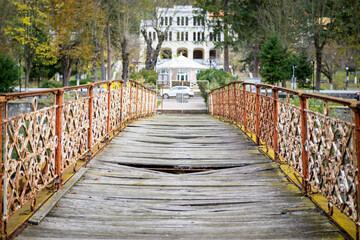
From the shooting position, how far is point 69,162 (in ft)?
17.6

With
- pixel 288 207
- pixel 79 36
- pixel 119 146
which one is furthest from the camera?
pixel 79 36

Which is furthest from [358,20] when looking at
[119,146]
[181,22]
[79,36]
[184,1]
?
[181,22]

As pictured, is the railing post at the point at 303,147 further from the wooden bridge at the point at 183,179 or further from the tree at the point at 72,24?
the tree at the point at 72,24

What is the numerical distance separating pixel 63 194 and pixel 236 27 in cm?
3721

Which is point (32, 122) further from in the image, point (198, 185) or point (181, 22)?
point (181, 22)

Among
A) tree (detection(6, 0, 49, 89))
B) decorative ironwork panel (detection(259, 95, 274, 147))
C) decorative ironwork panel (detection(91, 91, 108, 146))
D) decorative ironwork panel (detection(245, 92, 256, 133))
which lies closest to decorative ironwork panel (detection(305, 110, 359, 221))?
decorative ironwork panel (detection(259, 95, 274, 147))

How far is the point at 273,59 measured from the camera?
3253cm

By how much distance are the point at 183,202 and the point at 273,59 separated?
29537 mm

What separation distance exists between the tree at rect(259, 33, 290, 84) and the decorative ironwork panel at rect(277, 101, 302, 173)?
2714 centimetres

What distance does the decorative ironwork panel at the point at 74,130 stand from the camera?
523cm

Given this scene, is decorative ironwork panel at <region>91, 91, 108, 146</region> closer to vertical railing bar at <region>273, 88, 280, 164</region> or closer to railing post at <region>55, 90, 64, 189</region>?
railing post at <region>55, 90, 64, 189</region>

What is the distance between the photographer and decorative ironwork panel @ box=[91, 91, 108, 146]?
6.90 m

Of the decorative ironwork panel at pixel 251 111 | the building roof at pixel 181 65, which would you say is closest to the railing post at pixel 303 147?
the decorative ironwork panel at pixel 251 111

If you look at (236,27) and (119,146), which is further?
(236,27)
